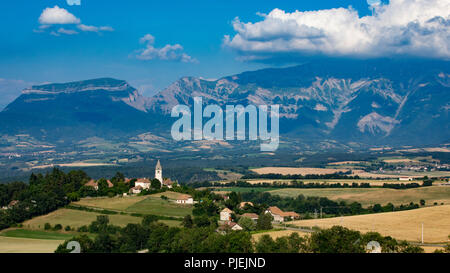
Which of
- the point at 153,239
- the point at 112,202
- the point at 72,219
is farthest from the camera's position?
the point at 112,202

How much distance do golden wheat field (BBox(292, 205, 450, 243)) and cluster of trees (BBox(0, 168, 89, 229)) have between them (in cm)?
3802

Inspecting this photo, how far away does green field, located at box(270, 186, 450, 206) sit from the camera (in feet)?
314

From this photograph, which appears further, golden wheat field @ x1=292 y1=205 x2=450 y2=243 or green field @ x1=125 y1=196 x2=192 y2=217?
green field @ x1=125 y1=196 x2=192 y2=217

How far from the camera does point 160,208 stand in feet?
258

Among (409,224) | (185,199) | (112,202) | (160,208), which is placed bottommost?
(160,208)

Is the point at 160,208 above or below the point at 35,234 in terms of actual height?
above

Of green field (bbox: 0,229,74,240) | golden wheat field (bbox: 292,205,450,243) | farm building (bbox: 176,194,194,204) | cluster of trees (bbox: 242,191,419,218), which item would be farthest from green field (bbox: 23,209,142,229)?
cluster of trees (bbox: 242,191,419,218)

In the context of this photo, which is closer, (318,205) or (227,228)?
(227,228)

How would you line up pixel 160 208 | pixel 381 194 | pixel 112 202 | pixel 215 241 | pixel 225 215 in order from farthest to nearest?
pixel 381 194 < pixel 112 202 < pixel 160 208 < pixel 225 215 < pixel 215 241

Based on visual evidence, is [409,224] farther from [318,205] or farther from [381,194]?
[381,194]

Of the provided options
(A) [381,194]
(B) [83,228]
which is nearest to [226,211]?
(B) [83,228]

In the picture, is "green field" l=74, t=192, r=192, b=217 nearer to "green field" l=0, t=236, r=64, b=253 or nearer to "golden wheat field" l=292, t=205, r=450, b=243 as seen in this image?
"green field" l=0, t=236, r=64, b=253

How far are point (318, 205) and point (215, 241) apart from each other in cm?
5372

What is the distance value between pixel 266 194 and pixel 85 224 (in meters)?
46.4
